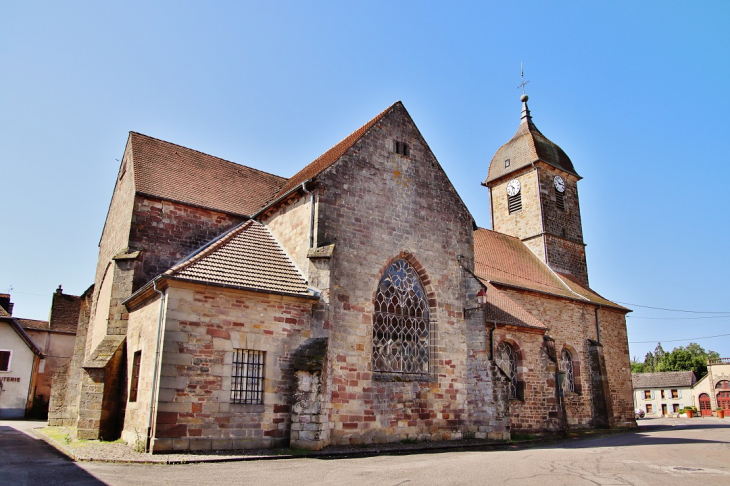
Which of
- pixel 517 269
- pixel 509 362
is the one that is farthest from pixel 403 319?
pixel 517 269

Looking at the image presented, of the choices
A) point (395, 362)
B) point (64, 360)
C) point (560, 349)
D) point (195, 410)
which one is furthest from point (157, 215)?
point (64, 360)

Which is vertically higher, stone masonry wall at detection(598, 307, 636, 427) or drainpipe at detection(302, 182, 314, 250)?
drainpipe at detection(302, 182, 314, 250)

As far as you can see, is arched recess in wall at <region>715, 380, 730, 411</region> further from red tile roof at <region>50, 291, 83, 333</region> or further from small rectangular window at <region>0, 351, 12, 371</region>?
small rectangular window at <region>0, 351, 12, 371</region>

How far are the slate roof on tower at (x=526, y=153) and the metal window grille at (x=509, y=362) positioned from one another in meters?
14.5

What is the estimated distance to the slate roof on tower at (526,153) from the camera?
3192cm

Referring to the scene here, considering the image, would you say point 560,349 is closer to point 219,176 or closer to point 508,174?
point 508,174

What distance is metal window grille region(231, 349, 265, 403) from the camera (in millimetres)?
12523

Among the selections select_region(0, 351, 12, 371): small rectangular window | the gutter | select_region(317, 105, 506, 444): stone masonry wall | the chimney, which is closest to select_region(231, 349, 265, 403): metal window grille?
select_region(317, 105, 506, 444): stone masonry wall

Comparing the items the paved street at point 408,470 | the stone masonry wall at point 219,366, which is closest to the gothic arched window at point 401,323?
the stone masonry wall at point 219,366

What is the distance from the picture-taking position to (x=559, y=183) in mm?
32469

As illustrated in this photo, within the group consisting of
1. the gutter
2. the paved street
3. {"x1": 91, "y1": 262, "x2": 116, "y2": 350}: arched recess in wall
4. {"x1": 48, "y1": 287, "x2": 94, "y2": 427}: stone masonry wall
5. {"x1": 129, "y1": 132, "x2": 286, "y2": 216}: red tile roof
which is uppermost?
{"x1": 129, "y1": 132, "x2": 286, "y2": 216}: red tile roof

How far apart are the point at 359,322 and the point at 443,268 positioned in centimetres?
395

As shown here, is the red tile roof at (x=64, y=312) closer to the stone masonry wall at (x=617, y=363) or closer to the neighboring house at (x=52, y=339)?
the neighboring house at (x=52, y=339)

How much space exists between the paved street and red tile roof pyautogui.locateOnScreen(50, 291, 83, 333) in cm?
2345
